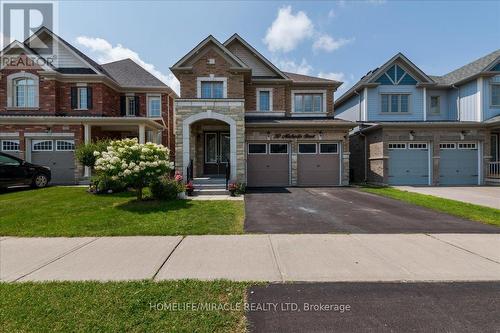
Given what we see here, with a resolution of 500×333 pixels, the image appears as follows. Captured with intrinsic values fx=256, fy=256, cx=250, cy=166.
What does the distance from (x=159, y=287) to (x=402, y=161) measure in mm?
17081

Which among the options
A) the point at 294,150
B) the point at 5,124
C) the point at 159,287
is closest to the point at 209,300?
the point at 159,287

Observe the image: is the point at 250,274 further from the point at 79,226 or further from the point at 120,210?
the point at 120,210

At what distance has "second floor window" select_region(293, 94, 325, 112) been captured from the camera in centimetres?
1811

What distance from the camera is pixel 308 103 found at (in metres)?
18.2

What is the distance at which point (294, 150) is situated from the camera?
51.7ft

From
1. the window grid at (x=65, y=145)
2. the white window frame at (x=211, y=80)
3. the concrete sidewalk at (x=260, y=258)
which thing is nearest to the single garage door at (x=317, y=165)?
the white window frame at (x=211, y=80)

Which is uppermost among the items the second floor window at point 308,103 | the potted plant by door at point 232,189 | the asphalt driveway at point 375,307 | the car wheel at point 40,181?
the second floor window at point 308,103

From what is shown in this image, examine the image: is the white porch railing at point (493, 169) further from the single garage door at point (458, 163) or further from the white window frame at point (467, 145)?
the white window frame at point (467, 145)

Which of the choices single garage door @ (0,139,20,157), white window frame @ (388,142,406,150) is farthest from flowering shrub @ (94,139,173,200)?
white window frame @ (388,142,406,150)

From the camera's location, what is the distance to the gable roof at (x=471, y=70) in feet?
60.2

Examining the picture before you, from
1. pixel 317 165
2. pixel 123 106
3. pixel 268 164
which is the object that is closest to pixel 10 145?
pixel 123 106

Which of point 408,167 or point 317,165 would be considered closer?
point 317,165

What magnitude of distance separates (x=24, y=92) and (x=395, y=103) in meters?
26.9

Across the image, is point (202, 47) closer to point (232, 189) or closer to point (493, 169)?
point (232, 189)
